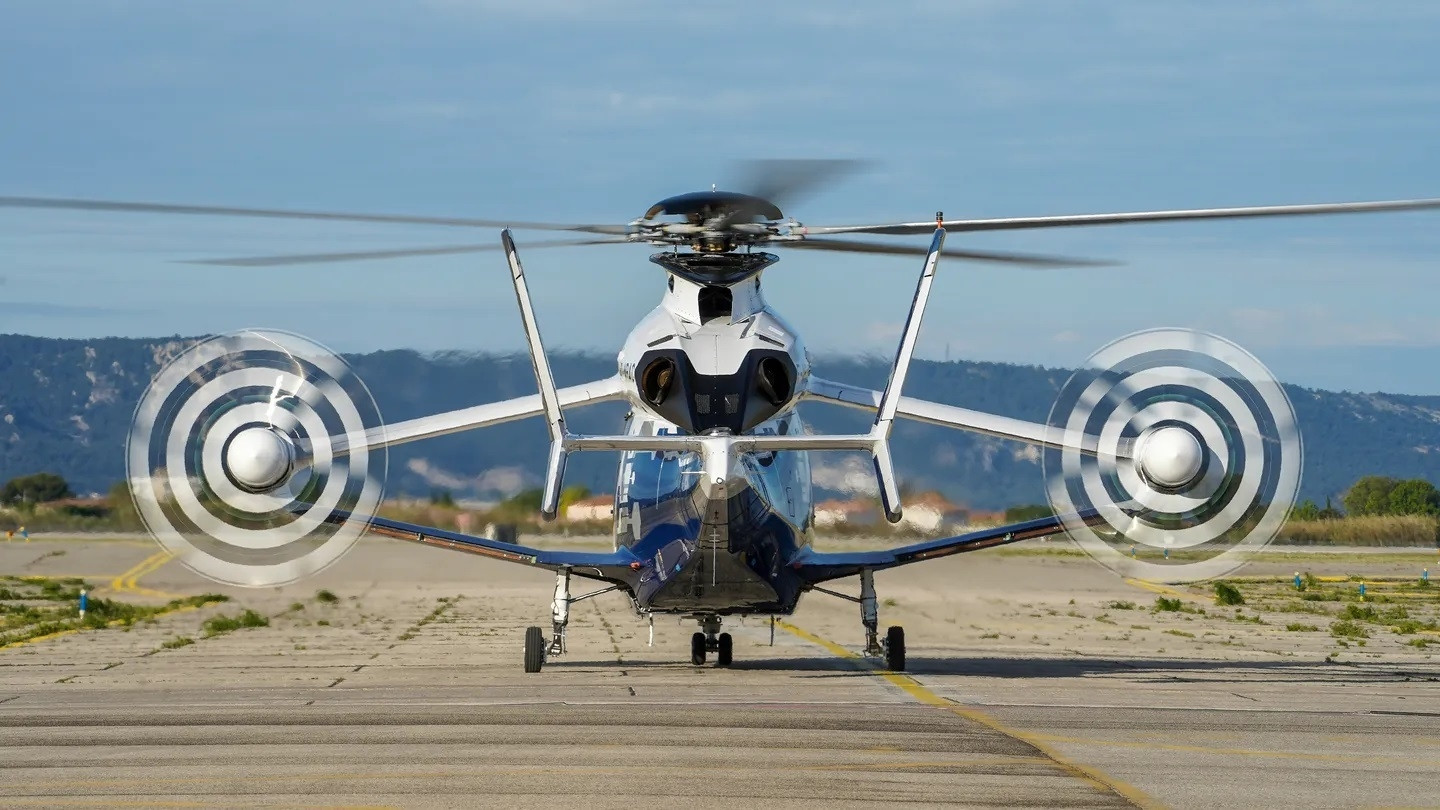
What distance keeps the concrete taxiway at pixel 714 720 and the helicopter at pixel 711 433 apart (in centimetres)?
176

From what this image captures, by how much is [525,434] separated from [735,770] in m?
33.9

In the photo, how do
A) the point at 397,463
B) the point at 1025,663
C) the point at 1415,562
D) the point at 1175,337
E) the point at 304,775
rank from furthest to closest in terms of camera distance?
the point at 1415,562, the point at 397,463, the point at 1025,663, the point at 1175,337, the point at 304,775

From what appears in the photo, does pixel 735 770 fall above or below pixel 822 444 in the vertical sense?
below

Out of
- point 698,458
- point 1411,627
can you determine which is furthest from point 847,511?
point 1411,627

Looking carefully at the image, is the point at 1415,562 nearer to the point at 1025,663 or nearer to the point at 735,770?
the point at 1025,663

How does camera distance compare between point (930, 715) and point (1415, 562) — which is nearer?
point (930, 715)

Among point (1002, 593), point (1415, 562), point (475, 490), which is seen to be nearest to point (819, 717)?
point (475, 490)

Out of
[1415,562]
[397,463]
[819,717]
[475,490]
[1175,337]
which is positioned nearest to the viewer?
[819,717]

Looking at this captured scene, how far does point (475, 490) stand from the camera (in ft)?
136

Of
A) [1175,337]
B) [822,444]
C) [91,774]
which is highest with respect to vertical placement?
[1175,337]

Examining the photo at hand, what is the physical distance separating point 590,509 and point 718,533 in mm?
16313

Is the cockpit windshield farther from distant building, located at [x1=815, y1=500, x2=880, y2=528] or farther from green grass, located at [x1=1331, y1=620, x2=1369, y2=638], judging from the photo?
green grass, located at [x1=1331, y1=620, x2=1369, y2=638]

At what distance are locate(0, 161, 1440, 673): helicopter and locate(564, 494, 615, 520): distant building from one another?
11.7m

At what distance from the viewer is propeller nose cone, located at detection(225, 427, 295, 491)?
25.0 m
